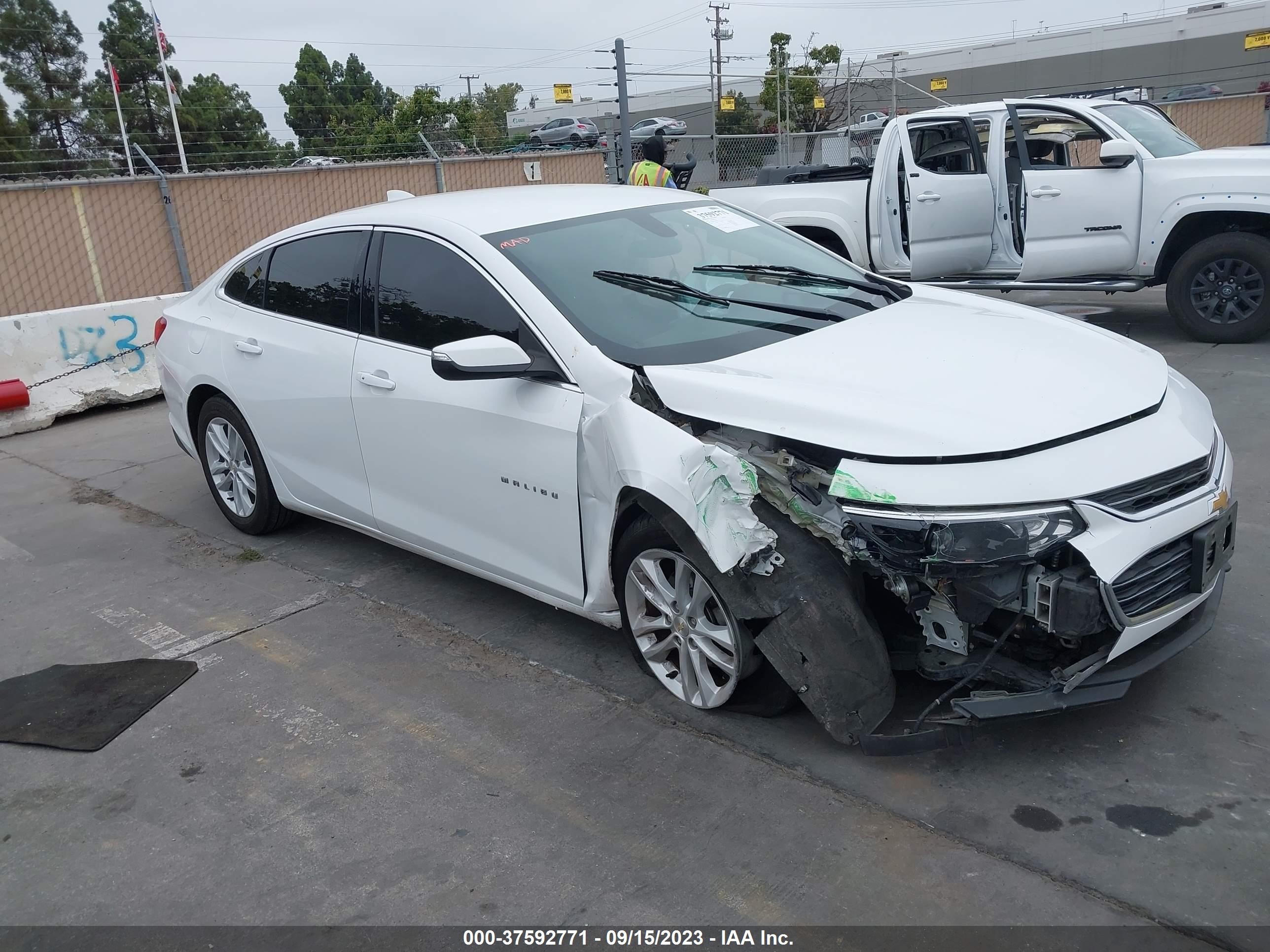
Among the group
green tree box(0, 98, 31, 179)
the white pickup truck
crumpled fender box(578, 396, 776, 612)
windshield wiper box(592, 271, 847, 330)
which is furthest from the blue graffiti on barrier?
green tree box(0, 98, 31, 179)

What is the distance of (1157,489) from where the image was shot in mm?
3049

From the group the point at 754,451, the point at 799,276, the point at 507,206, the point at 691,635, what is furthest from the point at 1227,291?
the point at 691,635

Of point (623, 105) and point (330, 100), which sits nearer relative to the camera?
point (623, 105)

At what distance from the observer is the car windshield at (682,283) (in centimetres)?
382

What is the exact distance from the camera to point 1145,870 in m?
2.72

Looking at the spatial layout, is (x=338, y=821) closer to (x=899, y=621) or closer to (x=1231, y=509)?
(x=899, y=621)

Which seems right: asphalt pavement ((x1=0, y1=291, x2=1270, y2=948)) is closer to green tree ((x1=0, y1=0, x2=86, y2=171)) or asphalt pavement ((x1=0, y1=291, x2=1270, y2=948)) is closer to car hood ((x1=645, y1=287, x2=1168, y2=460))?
car hood ((x1=645, y1=287, x2=1168, y2=460))

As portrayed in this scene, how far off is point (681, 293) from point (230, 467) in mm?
3002

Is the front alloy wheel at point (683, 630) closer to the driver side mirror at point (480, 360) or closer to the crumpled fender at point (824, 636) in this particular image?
the crumpled fender at point (824, 636)

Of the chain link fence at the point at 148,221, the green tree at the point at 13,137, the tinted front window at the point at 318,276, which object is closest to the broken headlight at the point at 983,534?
the tinted front window at the point at 318,276

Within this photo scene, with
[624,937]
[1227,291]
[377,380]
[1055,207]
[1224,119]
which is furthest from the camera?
[1224,119]

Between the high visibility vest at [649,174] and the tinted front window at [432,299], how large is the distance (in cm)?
429

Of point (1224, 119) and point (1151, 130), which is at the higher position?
point (1151, 130)

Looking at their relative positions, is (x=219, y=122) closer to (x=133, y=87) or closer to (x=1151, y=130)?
(x=133, y=87)
